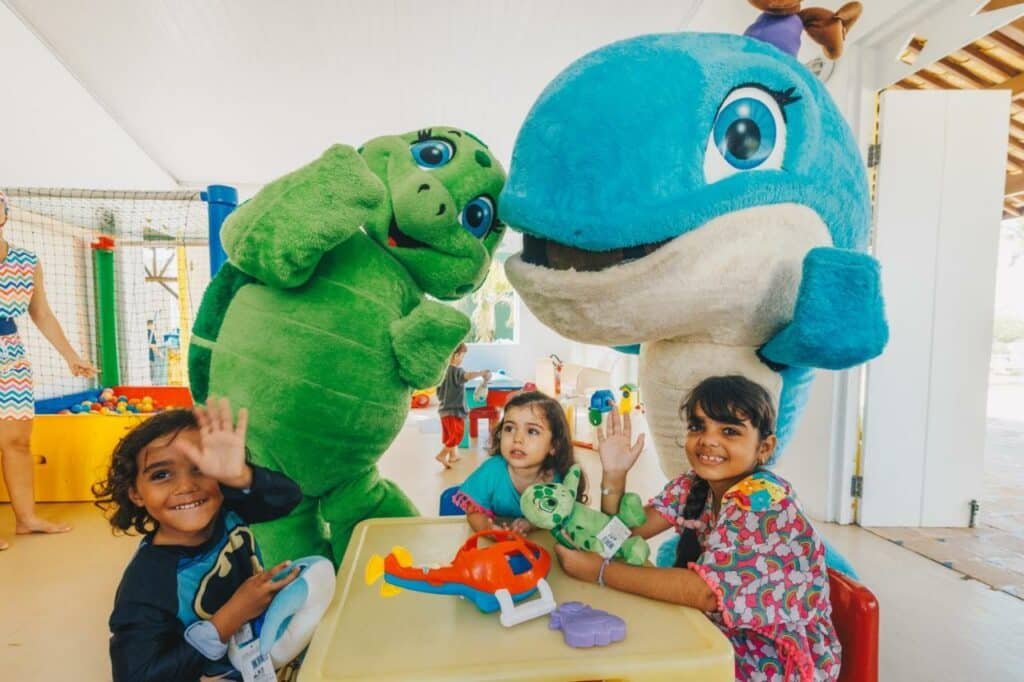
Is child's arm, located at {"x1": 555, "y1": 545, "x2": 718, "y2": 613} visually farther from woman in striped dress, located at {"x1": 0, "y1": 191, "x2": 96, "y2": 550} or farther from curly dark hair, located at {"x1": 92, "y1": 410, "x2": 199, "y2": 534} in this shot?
woman in striped dress, located at {"x1": 0, "y1": 191, "x2": 96, "y2": 550}

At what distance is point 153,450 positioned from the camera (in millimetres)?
772

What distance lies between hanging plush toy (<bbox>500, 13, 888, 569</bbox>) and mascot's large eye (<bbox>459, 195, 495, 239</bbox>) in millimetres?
307

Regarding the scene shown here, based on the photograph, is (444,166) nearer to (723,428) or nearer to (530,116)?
(530,116)

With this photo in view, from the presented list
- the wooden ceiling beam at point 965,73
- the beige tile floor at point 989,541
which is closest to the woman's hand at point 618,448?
the beige tile floor at point 989,541

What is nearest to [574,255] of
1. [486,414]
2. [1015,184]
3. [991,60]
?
[486,414]

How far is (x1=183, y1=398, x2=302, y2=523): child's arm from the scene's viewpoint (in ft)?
2.51

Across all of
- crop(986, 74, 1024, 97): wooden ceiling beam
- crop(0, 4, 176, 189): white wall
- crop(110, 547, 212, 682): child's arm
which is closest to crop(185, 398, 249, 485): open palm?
crop(110, 547, 212, 682): child's arm

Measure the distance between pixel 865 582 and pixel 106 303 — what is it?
157 inches

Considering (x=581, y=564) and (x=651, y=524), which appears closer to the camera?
(x=581, y=564)

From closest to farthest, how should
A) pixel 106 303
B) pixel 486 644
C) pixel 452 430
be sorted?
1. pixel 486 644
2. pixel 106 303
3. pixel 452 430

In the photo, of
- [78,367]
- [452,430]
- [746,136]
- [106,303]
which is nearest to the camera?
[746,136]

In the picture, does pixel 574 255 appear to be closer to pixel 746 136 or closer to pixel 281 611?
pixel 746 136

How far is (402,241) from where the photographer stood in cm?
119

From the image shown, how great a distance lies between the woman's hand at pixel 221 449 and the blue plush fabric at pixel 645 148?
0.53 m
